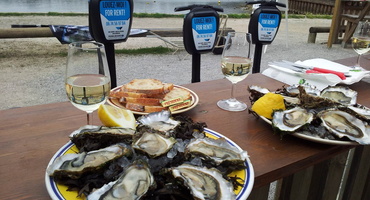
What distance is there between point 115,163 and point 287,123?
67 centimetres

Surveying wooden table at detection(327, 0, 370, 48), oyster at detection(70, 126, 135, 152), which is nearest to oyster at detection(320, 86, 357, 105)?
oyster at detection(70, 126, 135, 152)

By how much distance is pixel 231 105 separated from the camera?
1.50m

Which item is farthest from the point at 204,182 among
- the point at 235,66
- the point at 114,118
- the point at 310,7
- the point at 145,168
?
the point at 310,7

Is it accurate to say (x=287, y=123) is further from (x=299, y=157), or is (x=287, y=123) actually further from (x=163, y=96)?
(x=163, y=96)

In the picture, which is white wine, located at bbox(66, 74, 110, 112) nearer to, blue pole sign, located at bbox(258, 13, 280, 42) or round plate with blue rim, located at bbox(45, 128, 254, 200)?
round plate with blue rim, located at bbox(45, 128, 254, 200)

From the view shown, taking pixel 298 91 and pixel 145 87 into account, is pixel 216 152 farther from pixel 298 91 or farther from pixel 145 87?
pixel 298 91

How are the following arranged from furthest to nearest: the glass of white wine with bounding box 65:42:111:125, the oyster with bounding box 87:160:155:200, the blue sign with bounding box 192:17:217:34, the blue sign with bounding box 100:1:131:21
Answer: the blue sign with bounding box 192:17:217:34
the blue sign with bounding box 100:1:131:21
the glass of white wine with bounding box 65:42:111:125
the oyster with bounding box 87:160:155:200

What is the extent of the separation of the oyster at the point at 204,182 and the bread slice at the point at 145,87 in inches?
25.3

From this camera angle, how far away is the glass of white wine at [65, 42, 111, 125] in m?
1.04

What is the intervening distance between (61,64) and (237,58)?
5.27 m

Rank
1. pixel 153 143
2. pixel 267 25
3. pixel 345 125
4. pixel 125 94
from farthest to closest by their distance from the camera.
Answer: pixel 267 25
pixel 125 94
pixel 345 125
pixel 153 143

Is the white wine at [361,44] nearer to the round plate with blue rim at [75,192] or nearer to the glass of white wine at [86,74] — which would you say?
the round plate with blue rim at [75,192]

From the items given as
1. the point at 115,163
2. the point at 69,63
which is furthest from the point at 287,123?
the point at 69,63

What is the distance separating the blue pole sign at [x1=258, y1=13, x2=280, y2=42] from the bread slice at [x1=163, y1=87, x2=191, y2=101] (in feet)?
2.88
